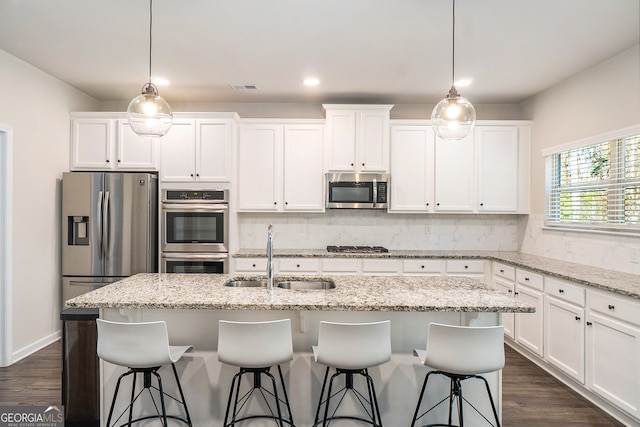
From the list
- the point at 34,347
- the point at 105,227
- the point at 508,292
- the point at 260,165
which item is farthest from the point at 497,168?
the point at 34,347

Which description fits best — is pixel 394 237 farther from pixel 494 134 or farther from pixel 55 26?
pixel 55 26

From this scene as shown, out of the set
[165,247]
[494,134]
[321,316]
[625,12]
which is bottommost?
[321,316]

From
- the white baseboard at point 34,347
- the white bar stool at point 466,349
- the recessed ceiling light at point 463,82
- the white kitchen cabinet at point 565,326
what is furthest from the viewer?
the recessed ceiling light at point 463,82

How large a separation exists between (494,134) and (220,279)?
352 cm

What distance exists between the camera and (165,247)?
13.4 ft

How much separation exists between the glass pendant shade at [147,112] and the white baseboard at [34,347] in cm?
262

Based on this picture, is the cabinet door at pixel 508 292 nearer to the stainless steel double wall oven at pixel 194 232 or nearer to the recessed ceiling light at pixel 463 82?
the recessed ceiling light at pixel 463 82

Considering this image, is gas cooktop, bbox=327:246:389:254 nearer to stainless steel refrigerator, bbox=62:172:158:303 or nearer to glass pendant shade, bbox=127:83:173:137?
stainless steel refrigerator, bbox=62:172:158:303

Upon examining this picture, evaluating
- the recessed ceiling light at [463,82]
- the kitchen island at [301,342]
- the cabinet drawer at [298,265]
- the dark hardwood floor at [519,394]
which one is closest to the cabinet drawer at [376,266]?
the cabinet drawer at [298,265]

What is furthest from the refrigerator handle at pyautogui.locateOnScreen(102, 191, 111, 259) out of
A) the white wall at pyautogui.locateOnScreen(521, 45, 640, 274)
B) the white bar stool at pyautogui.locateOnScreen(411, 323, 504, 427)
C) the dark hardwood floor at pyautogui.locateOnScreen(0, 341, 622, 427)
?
the white wall at pyautogui.locateOnScreen(521, 45, 640, 274)

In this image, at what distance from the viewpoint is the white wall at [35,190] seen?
345 centimetres

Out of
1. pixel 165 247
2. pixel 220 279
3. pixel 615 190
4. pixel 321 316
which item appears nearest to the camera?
pixel 321 316

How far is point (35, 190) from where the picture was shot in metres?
3.69

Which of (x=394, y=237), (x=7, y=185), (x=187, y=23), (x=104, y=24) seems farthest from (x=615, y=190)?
(x=7, y=185)
